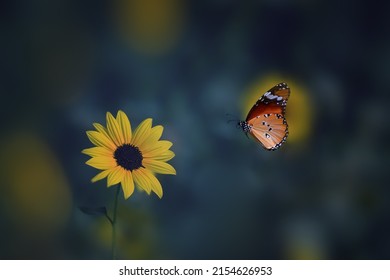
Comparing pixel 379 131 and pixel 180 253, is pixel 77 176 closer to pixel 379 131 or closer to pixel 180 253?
pixel 180 253

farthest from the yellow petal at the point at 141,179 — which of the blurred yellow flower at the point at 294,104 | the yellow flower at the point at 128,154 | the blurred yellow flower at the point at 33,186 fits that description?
the blurred yellow flower at the point at 294,104

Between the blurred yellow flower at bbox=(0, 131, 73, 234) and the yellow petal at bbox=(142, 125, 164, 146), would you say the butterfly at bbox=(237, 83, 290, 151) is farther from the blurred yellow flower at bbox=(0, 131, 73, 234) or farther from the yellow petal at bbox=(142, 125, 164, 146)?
the blurred yellow flower at bbox=(0, 131, 73, 234)

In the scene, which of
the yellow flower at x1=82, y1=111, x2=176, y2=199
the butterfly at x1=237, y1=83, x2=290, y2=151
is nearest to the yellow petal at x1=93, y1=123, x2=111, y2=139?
the yellow flower at x1=82, y1=111, x2=176, y2=199

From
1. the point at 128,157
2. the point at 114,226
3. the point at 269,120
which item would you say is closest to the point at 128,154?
the point at 128,157

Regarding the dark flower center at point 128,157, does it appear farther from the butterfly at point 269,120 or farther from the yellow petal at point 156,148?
the butterfly at point 269,120

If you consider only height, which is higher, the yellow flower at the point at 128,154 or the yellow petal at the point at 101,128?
the yellow petal at the point at 101,128
